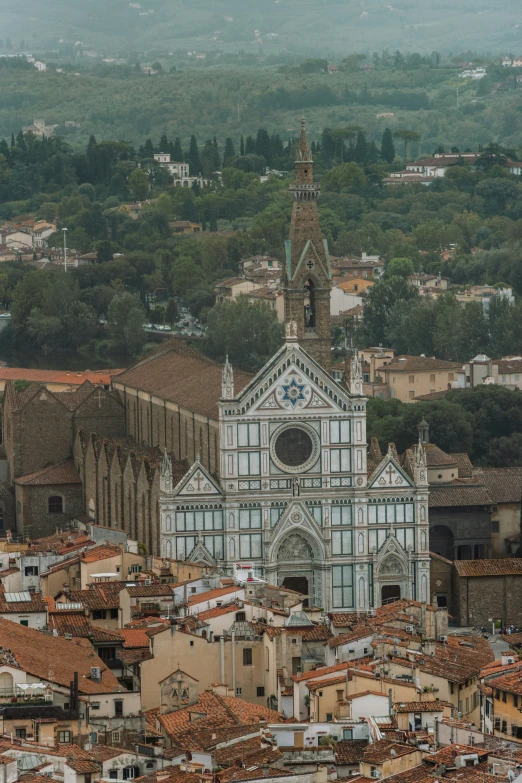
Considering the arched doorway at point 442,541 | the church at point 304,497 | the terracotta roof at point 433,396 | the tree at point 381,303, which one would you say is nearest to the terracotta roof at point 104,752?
the church at point 304,497

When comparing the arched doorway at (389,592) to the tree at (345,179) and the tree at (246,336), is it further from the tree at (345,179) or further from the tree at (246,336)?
the tree at (345,179)

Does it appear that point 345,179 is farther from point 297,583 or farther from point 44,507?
point 297,583

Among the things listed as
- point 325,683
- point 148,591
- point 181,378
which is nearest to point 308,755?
point 325,683

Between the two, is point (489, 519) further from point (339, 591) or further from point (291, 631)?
point (291, 631)

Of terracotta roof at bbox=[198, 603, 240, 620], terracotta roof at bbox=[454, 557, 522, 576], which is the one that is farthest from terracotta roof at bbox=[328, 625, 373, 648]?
terracotta roof at bbox=[454, 557, 522, 576]

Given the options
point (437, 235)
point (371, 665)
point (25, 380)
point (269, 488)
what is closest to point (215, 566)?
point (269, 488)

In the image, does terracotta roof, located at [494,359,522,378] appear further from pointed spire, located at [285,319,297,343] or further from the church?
pointed spire, located at [285,319,297,343]
